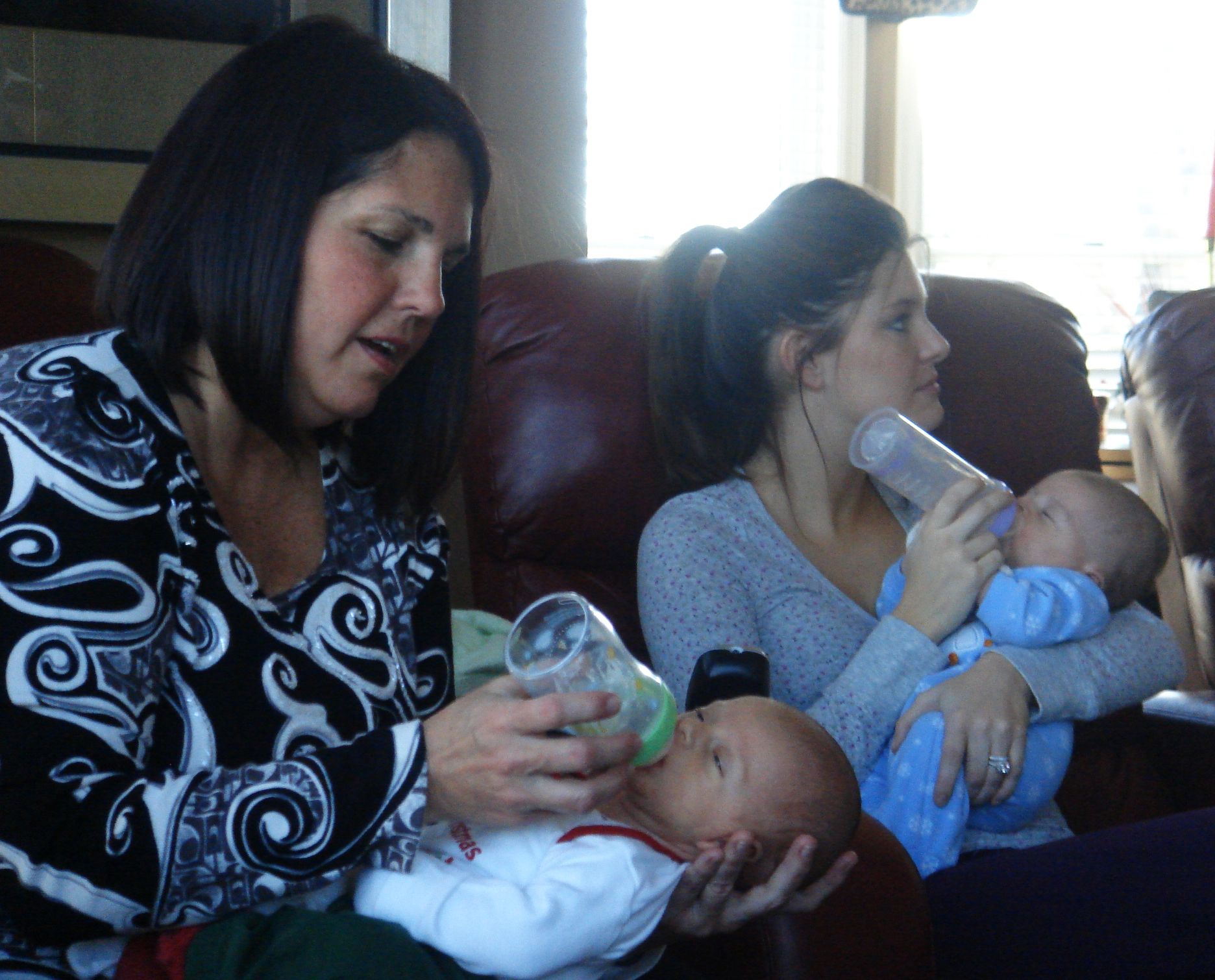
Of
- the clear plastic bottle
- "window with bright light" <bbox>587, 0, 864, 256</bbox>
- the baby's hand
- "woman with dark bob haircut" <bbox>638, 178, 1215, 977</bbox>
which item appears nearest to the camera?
"woman with dark bob haircut" <bbox>638, 178, 1215, 977</bbox>

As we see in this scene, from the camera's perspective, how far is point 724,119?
323 centimetres

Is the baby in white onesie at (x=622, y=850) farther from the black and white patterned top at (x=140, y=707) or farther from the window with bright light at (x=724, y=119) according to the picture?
the window with bright light at (x=724, y=119)

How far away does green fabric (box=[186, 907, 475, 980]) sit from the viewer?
2.99ft

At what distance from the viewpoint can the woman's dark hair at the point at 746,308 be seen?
5.86 ft

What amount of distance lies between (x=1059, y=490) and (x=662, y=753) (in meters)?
0.91

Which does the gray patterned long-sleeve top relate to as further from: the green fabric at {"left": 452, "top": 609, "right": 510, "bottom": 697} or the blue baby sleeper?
the green fabric at {"left": 452, "top": 609, "right": 510, "bottom": 697}

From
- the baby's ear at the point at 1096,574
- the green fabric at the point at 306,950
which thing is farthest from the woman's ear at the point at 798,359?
the green fabric at the point at 306,950

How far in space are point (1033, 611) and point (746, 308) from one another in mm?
620

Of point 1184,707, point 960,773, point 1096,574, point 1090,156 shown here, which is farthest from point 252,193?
point 1090,156

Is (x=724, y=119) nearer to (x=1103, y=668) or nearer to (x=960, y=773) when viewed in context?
(x=1103, y=668)

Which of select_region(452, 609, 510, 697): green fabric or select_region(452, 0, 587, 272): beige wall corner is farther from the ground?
select_region(452, 0, 587, 272): beige wall corner

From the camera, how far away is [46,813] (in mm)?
874

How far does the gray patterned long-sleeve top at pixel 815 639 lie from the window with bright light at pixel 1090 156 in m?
1.91

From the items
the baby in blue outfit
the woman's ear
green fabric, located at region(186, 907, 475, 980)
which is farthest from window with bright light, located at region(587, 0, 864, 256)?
green fabric, located at region(186, 907, 475, 980)
